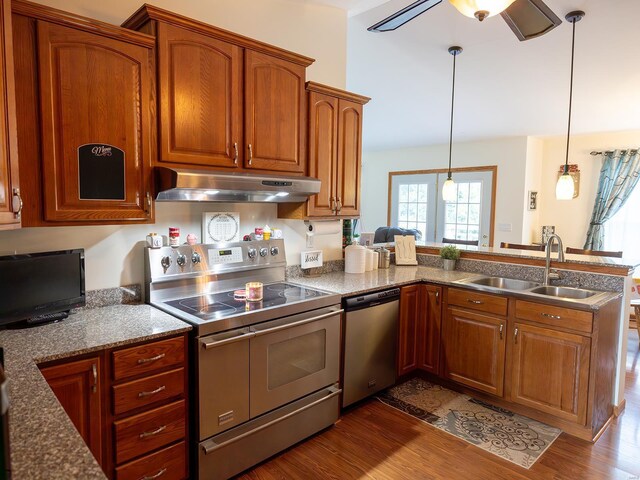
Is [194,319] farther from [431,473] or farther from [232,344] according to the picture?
[431,473]

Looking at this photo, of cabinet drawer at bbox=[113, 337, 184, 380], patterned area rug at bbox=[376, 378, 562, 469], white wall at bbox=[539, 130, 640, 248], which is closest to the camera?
cabinet drawer at bbox=[113, 337, 184, 380]

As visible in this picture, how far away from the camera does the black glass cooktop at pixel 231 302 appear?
6.87 feet

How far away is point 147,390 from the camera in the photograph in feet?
5.86

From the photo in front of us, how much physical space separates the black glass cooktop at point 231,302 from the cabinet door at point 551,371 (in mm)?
1385

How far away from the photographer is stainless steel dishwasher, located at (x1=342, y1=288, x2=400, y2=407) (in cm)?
266

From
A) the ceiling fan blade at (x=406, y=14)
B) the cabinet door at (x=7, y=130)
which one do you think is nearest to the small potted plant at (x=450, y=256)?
the ceiling fan blade at (x=406, y=14)

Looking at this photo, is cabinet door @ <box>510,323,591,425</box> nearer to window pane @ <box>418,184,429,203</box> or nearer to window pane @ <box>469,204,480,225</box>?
window pane @ <box>469,204,480,225</box>

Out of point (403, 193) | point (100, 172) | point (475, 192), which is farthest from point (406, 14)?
point (403, 193)

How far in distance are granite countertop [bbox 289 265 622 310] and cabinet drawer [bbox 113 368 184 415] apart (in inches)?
43.1

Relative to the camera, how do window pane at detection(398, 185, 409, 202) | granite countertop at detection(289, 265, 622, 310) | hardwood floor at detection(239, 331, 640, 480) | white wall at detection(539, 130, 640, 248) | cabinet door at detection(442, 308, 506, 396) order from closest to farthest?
1. hardwood floor at detection(239, 331, 640, 480)
2. granite countertop at detection(289, 265, 622, 310)
3. cabinet door at detection(442, 308, 506, 396)
4. white wall at detection(539, 130, 640, 248)
5. window pane at detection(398, 185, 409, 202)

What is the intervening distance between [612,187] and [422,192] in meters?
2.65

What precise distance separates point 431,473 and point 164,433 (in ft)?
4.58

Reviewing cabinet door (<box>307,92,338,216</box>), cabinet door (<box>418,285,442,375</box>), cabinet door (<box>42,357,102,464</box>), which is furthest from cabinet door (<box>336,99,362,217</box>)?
cabinet door (<box>42,357,102,464</box>)

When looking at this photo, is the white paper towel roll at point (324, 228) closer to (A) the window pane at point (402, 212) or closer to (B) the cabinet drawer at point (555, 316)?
(B) the cabinet drawer at point (555, 316)
